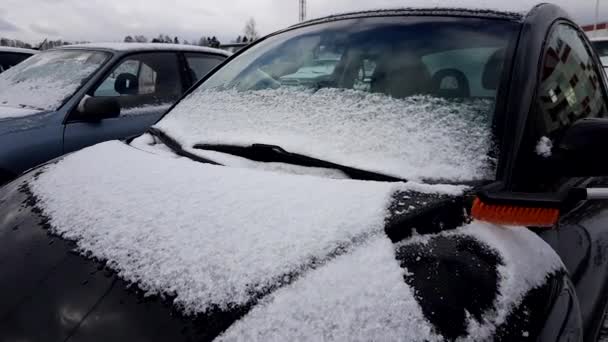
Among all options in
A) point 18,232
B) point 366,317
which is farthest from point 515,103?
point 18,232

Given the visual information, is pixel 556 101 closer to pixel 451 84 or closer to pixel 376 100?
pixel 451 84

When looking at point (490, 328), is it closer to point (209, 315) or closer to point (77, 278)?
point (209, 315)

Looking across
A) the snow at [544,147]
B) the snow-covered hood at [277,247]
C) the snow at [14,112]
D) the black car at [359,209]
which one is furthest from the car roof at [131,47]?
the snow at [544,147]

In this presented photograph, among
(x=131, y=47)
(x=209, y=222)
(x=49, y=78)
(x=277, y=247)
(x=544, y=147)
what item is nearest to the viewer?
(x=277, y=247)

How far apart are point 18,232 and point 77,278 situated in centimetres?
37

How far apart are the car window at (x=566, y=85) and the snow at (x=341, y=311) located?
0.77 m

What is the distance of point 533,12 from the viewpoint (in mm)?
1462

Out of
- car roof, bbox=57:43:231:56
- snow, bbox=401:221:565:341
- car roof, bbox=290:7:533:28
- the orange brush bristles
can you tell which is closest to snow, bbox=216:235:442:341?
snow, bbox=401:221:565:341

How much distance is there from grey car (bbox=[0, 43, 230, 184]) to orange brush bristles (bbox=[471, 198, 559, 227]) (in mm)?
2731

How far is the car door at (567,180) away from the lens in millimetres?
1152

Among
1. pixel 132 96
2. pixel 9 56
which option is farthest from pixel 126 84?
pixel 9 56

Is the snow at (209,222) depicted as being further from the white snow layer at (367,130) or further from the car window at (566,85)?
the car window at (566,85)

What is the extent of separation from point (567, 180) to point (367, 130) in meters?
0.65

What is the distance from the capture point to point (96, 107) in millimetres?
3062
